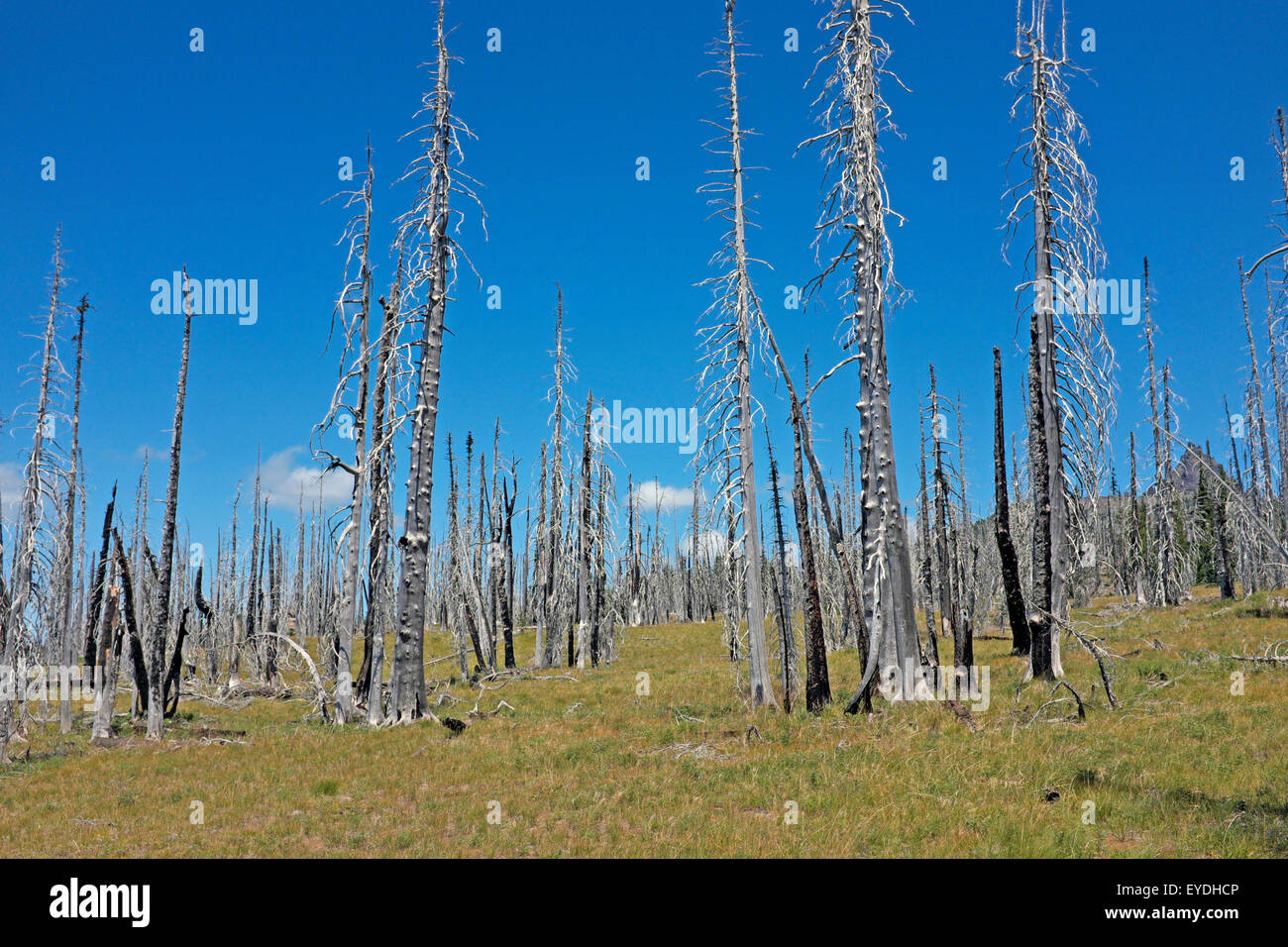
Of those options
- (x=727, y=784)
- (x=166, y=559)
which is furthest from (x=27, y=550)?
(x=727, y=784)

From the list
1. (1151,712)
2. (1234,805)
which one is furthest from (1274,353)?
(1151,712)

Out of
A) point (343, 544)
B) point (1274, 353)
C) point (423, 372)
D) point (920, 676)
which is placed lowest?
point (920, 676)

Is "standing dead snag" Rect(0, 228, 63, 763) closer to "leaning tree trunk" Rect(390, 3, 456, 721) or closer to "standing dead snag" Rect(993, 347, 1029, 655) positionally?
"leaning tree trunk" Rect(390, 3, 456, 721)

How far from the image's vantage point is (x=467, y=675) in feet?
97.6

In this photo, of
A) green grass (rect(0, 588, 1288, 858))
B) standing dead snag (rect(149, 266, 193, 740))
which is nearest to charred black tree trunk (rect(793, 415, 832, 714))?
green grass (rect(0, 588, 1288, 858))

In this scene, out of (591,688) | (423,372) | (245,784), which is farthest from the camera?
(591,688)

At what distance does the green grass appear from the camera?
8.17 meters

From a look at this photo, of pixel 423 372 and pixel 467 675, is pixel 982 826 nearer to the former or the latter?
pixel 423 372

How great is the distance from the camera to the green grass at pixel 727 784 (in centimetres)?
817

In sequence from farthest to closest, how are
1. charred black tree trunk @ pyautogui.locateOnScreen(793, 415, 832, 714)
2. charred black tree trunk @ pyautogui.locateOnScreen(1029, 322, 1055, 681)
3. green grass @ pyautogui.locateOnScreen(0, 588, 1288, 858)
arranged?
1. charred black tree trunk @ pyautogui.locateOnScreen(1029, 322, 1055, 681)
2. charred black tree trunk @ pyautogui.locateOnScreen(793, 415, 832, 714)
3. green grass @ pyautogui.locateOnScreen(0, 588, 1288, 858)

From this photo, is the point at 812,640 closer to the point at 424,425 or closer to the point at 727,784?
the point at 727,784

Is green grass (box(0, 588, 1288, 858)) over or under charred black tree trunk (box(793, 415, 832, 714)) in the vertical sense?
under
